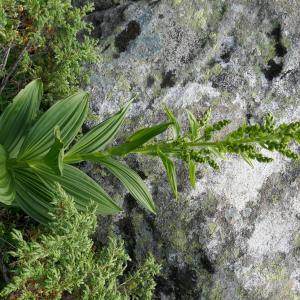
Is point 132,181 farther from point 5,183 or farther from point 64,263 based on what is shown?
point 5,183

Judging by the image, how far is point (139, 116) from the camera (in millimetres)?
4746

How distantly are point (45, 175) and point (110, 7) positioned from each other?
208 centimetres

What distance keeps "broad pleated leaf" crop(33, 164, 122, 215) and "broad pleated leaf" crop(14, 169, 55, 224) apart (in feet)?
0.50

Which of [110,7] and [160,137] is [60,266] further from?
[110,7]

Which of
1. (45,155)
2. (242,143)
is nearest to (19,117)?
(45,155)

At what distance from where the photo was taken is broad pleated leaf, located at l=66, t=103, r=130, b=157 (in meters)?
4.08

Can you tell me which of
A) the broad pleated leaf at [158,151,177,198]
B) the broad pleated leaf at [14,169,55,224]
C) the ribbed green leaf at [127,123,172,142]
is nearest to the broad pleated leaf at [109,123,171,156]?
the ribbed green leaf at [127,123,172,142]

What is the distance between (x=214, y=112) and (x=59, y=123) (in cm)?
141

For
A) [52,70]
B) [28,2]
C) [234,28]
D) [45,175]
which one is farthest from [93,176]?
[234,28]

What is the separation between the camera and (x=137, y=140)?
366 centimetres

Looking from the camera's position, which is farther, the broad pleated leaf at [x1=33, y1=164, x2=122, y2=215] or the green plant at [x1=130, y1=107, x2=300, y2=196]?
the broad pleated leaf at [x1=33, y1=164, x2=122, y2=215]

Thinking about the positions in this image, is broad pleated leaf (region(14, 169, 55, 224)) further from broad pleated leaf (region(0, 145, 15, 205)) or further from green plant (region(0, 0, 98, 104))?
green plant (region(0, 0, 98, 104))

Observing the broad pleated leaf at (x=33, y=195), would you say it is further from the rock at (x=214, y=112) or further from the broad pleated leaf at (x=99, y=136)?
the rock at (x=214, y=112)

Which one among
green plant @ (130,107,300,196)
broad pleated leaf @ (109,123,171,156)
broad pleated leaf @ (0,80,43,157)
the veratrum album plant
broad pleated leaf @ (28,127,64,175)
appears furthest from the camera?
broad pleated leaf @ (0,80,43,157)
